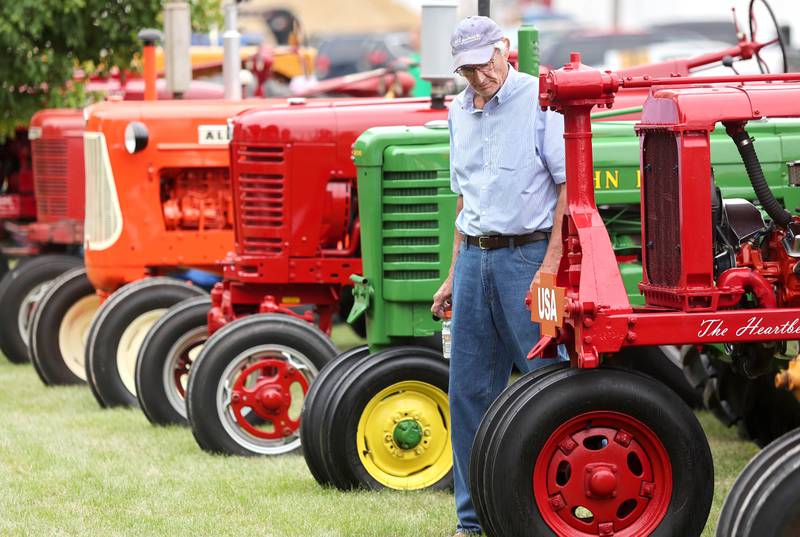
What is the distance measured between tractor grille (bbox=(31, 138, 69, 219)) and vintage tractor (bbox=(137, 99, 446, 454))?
2.85m

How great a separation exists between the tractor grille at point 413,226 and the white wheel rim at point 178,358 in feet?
5.79

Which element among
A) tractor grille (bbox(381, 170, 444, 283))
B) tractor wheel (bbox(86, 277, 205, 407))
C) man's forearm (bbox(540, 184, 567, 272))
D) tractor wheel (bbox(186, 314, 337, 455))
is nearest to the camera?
man's forearm (bbox(540, 184, 567, 272))

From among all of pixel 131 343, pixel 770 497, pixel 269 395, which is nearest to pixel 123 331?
pixel 131 343

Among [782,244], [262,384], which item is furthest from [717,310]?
[262,384]

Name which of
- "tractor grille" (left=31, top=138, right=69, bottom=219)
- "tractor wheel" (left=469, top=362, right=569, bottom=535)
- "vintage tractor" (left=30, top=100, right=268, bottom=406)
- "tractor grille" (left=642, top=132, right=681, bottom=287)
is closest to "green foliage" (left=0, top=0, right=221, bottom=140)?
"tractor grille" (left=31, top=138, right=69, bottom=219)

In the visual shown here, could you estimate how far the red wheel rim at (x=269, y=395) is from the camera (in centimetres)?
723

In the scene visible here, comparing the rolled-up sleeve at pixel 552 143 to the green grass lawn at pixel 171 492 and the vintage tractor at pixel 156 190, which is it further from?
the vintage tractor at pixel 156 190

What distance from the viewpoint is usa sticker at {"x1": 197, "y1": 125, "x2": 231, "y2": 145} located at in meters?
9.01

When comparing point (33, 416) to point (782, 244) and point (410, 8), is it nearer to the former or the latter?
point (782, 244)

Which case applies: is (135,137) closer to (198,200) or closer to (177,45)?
(198,200)

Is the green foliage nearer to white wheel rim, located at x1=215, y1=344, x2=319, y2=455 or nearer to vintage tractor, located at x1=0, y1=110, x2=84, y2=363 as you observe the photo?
vintage tractor, located at x1=0, y1=110, x2=84, y2=363

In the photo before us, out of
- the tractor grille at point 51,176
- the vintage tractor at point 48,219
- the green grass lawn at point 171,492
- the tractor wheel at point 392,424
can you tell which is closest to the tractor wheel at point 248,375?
the green grass lawn at point 171,492

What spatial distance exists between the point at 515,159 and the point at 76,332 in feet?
16.1

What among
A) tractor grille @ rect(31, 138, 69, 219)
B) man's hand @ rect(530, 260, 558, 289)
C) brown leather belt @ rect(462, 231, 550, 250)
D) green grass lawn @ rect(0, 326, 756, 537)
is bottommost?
Answer: green grass lawn @ rect(0, 326, 756, 537)
